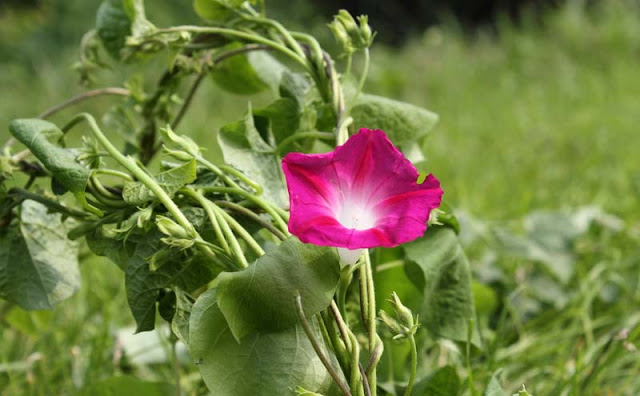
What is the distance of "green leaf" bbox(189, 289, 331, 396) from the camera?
23.2 inches

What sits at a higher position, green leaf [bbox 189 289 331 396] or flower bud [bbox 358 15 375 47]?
flower bud [bbox 358 15 375 47]

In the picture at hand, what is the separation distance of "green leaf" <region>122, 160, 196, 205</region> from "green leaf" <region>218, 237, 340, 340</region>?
0.10m

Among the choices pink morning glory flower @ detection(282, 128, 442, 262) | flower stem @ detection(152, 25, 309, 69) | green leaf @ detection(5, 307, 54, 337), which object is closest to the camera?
pink morning glory flower @ detection(282, 128, 442, 262)

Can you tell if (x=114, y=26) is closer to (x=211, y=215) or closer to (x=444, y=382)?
(x=211, y=215)

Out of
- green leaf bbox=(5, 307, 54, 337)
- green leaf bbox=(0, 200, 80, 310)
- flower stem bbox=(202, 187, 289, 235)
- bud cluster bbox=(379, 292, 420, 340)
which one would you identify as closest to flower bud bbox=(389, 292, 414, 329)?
bud cluster bbox=(379, 292, 420, 340)

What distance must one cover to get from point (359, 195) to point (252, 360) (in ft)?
0.47

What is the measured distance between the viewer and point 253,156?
757 mm

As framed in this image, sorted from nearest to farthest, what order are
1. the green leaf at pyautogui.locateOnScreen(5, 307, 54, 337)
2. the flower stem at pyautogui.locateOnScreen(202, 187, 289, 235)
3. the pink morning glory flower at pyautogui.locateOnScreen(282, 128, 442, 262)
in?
the pink morning glory flower at pyautogui.locateOnScreen(282, 128, 442, 262) < the flower stem at pyautogui.locateOnScreen(202, 187, 289, 235) < the green leaf at pyautogui.locateOnScreen(5, 307, 54, 337)

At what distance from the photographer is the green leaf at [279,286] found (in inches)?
22.4

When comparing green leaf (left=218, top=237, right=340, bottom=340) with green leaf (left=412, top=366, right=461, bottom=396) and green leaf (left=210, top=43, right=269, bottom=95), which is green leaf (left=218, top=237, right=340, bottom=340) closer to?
green leaf (left=412, top=366, right=461, bottom=396)

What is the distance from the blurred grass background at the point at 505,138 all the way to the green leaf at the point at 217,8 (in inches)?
13.7

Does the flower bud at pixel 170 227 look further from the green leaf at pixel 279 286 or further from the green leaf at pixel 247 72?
the green leaf at pixel 247 72

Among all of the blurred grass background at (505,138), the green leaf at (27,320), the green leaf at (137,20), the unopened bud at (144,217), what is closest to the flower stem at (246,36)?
the green leaf at (137,20)

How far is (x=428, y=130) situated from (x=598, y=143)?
4.86 feet
